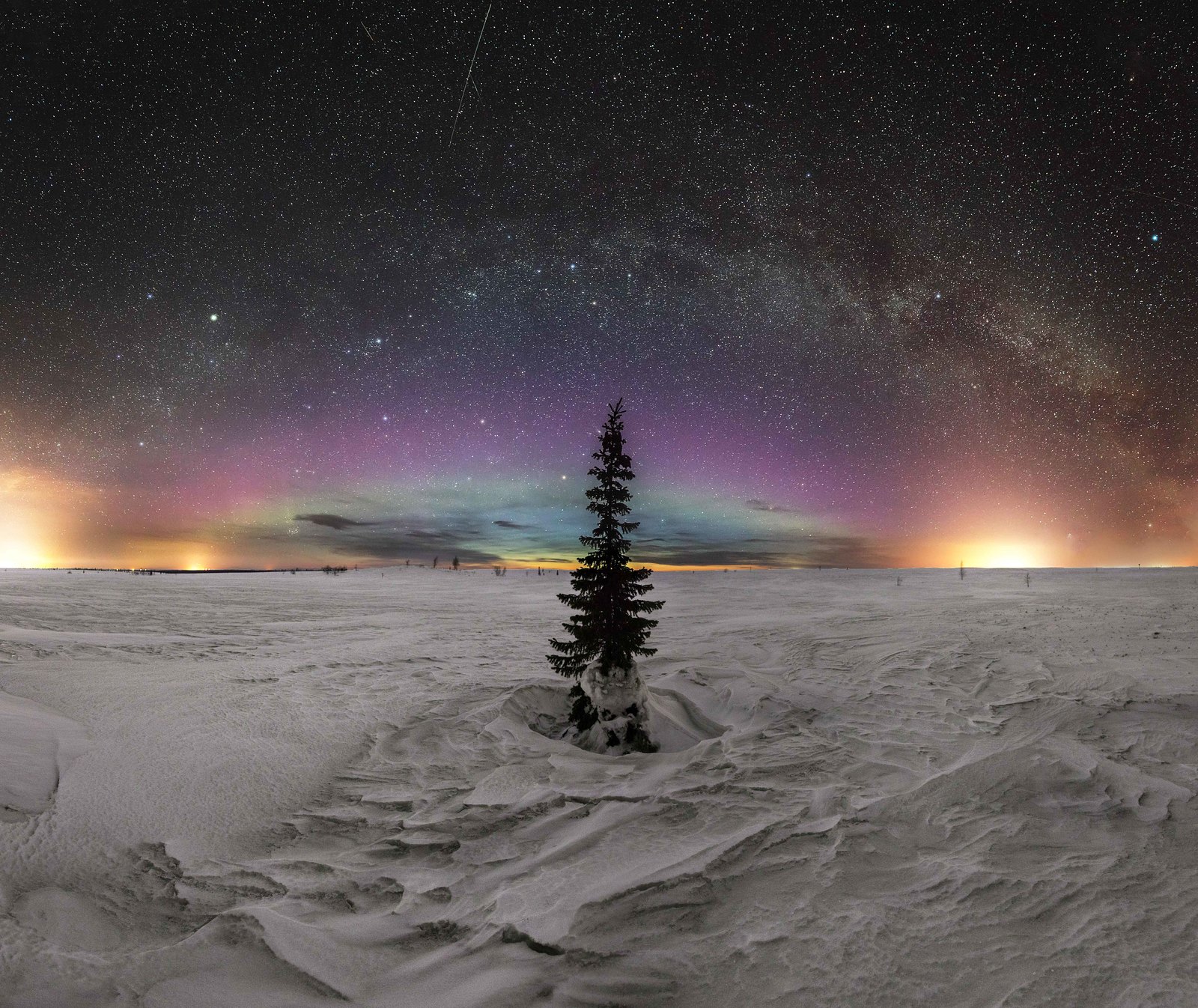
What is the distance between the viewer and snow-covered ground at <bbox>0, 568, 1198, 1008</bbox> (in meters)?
2.64

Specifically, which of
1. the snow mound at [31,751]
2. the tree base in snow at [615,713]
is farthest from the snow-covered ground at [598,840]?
the tree base in snow at [615,713]

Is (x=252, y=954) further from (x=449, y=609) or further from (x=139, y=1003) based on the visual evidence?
(x=449, y=609)

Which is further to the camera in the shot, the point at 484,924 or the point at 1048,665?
the point at 1048,665

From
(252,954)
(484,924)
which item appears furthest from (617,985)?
(252,954)

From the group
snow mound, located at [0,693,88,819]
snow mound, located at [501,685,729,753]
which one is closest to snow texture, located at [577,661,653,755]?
snow mound, located at [501,685,729,753]

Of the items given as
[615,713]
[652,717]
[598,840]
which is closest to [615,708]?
[615,713]

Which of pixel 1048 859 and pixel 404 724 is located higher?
pixel 1048 859

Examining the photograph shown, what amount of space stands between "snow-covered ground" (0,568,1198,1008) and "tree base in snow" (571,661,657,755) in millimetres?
400

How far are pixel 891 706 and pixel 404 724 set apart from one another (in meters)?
6.79

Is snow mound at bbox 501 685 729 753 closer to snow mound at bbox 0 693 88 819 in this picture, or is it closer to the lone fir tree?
the lone fir tree

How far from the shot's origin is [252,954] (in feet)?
9.36

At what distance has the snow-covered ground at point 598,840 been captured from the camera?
2.64 meters

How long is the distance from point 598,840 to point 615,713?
257 cm

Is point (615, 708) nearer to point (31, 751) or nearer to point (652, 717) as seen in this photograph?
point (652, 717)
